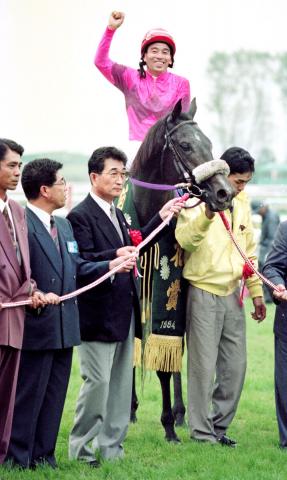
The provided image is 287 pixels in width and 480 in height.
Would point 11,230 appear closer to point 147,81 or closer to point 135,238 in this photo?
point 135,238

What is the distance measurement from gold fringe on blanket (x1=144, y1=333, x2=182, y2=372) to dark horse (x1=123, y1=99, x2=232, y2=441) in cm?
10

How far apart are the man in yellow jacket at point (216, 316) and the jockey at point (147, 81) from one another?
86 cm

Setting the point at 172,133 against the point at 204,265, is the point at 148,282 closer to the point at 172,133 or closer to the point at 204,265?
the point at 204,265

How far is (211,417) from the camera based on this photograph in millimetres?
7203

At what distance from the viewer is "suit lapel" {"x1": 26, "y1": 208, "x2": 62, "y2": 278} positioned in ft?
19.2

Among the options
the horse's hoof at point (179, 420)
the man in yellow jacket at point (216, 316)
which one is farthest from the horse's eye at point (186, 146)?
the horse's hoof at point (179, 420)

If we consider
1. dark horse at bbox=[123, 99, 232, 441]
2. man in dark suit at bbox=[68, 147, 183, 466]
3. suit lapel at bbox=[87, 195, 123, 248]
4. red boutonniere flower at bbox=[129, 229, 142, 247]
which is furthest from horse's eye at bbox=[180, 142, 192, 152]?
suit lapel at bbox=[87, 195, 123, 248]

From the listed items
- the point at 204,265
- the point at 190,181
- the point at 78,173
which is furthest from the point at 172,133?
the point at 78,173

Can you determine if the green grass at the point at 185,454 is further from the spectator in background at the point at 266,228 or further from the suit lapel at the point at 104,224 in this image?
the spectator in background at the point at 266,228

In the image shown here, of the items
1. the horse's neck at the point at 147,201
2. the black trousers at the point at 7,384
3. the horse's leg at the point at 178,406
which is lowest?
the horse's leg at the point at 178,406

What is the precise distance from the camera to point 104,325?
6.08 meters

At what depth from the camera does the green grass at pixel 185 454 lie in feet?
19.1

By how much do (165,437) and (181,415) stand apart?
30.8 inches

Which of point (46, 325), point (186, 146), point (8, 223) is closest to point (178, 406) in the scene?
point (186, 146)
